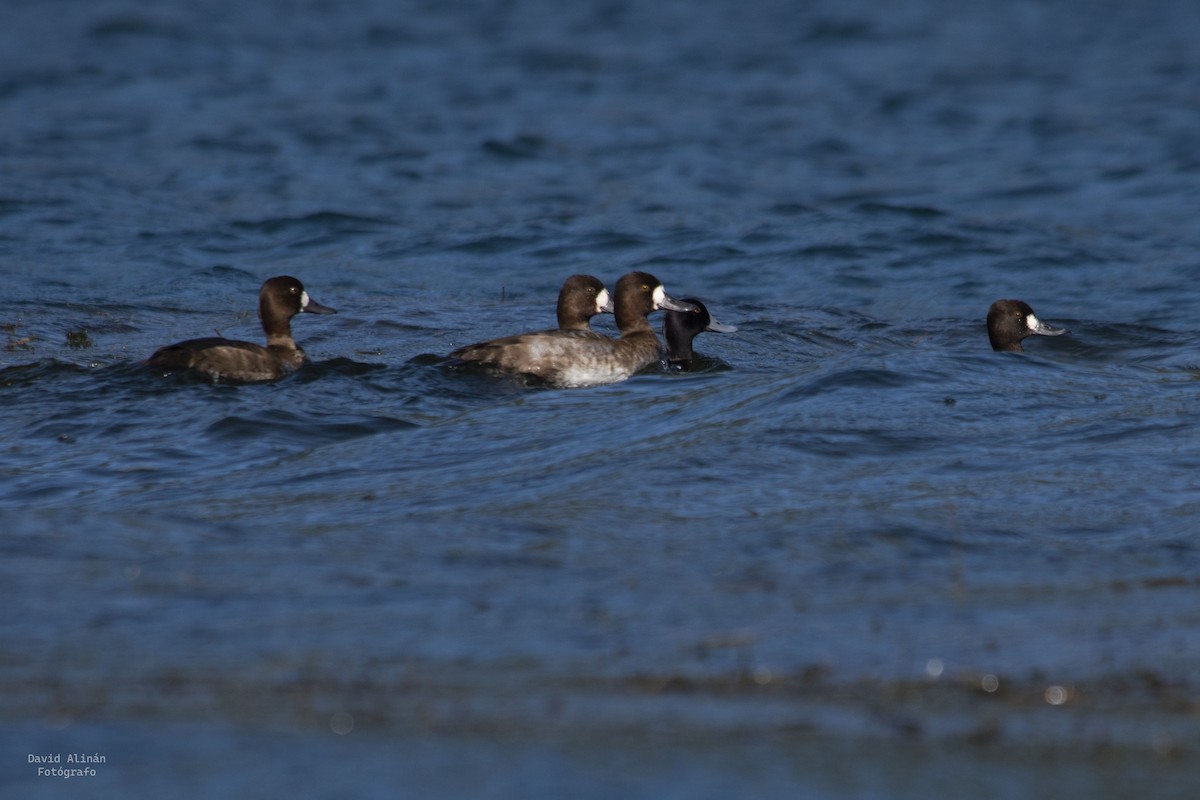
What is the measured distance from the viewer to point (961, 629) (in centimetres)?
532

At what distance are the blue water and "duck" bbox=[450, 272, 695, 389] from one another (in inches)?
14.0

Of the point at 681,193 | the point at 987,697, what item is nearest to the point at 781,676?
the point at 987,697

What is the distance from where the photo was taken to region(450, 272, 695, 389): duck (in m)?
10.6

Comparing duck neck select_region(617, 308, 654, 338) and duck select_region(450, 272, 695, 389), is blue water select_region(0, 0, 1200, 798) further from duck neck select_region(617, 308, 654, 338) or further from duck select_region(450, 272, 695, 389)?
duck neck select_region(617, 308, 654, 338)

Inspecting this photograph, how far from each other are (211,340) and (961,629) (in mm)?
6073

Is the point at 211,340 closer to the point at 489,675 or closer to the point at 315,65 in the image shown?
the point at 489,675

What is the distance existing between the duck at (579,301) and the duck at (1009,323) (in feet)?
9.57

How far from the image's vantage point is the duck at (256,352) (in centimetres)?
993

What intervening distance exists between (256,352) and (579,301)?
272 centimetres

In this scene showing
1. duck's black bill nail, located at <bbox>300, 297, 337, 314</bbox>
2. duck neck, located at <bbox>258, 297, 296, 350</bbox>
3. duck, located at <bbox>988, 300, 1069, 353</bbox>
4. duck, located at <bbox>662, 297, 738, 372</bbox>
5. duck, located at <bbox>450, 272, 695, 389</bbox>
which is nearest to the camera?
duck, located at <bbox>450, 272, 695, 389</bbox>

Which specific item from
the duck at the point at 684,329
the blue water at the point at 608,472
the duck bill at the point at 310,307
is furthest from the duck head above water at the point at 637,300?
the duck bill at the point at 310,307

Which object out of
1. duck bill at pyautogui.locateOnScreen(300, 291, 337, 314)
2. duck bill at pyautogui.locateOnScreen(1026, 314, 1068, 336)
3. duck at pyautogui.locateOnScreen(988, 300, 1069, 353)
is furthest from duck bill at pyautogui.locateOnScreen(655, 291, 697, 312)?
duck bill at pyautogui.locateOnScreen(1026, 314, 1068, 336)

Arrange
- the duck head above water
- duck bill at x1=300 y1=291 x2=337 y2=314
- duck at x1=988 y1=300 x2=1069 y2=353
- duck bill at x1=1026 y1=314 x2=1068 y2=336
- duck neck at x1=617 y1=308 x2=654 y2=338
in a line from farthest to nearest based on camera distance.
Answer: duck neck at x1=617 y1=308 x2=654 y2=338 → the duck head above water → duck bill at x1=1026 y1=314 x2=1068 y2=336 → duck at x1=988 y1=300 x2=1069 y2=353 → duck bill at x1=300 y1=291 x2=337 y2=314

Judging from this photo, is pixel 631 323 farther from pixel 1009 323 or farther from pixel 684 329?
pixel 1009 323
